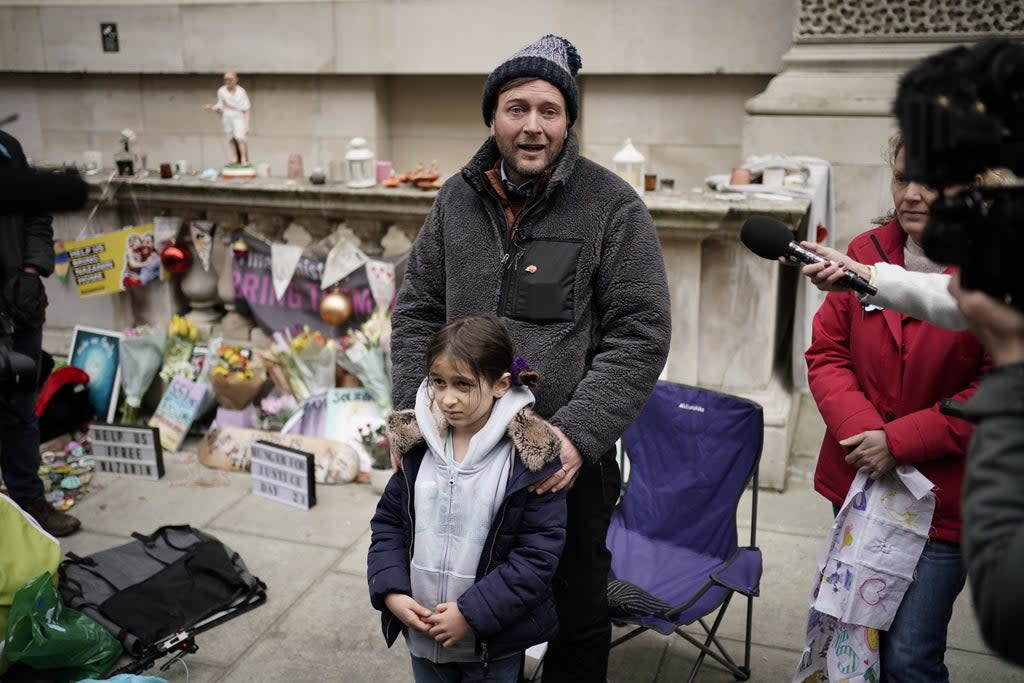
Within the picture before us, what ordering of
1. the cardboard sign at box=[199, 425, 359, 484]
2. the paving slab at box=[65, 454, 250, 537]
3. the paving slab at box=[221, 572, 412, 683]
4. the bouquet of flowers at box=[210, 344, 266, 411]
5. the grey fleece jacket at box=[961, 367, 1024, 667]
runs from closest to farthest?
the grey fleece jacket at box=[961, 367, 1024, 667] < the paving slab at box=[221, 572, 412, 683] < the paving slab at box=[65, 454, 250, 537] < the cardboard sign at box=[199, 425, 359, 484] < the bouquet of flowers at box=[210, 344, 266, 411]

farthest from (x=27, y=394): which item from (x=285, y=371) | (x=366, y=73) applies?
(x=366, y=73)

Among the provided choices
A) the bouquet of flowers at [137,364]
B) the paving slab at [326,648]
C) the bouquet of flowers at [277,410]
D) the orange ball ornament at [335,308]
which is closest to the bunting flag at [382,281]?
the orange ball ornament at [335,308]

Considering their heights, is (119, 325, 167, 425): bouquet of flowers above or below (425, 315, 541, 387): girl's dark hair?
below

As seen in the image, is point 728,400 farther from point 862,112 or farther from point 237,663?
point 862,112

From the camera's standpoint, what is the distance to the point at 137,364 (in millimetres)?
5656

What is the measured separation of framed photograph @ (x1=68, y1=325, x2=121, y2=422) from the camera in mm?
5727

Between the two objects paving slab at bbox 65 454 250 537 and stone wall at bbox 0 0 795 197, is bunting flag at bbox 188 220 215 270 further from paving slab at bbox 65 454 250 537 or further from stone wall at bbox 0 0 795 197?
stone wall at bbox 0 0 795 197

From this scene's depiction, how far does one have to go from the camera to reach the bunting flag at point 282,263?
5.63 metres

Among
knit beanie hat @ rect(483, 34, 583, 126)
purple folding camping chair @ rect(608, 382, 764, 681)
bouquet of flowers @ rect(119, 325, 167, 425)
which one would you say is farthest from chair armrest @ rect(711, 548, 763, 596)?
bouquet of flowers @ rect(119, 325, 167, 425)

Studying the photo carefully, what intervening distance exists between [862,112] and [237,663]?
19.3 ft

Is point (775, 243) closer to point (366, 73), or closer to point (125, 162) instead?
point (125, 162)

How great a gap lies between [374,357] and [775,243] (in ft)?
10.5

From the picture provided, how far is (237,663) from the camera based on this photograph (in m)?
3.55

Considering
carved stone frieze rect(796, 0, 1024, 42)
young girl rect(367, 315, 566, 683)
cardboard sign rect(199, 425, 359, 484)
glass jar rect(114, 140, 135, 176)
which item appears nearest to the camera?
young girl rect(367, 315, 566, 683)
